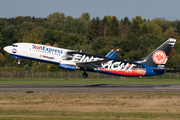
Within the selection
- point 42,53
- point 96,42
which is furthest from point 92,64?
point 96,42

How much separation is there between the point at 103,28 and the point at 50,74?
118128 mm

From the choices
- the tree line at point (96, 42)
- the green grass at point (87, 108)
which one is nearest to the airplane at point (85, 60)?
the green grass at point (87, 108)

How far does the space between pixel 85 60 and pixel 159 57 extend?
51.2 ft

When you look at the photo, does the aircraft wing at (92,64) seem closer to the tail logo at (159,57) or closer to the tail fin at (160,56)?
the tail fin at (160,56)

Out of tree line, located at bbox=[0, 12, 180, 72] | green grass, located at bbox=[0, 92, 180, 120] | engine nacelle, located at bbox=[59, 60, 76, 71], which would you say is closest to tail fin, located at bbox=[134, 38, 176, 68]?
engine nacelle, located at bbox=[59, 60, 76, 71]

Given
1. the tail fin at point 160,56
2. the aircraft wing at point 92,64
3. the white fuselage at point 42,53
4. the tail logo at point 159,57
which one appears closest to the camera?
the aircraft wing at point 92,64

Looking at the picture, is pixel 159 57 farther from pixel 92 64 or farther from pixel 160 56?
pixel 92 64

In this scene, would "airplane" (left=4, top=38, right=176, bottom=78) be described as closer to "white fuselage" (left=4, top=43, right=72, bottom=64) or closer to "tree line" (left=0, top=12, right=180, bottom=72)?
"white fuselage" (left=4, top=43, right=72, bottom=64)

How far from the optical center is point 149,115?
86.1 feet

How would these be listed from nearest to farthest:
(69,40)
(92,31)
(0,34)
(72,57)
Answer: (72,57) < (69,40) < (0,34) < (92,31)

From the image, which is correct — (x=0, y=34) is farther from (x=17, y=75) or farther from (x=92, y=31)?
(x=17, y=75)

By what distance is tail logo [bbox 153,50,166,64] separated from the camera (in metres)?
57.5

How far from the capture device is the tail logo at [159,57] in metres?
57.5

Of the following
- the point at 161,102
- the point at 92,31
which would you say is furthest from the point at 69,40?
the point at 161,102
